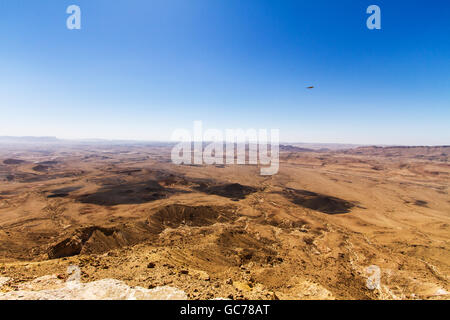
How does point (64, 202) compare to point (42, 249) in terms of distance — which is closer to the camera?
point (42, 249)

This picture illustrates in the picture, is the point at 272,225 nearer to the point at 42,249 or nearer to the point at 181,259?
the point at 181,259

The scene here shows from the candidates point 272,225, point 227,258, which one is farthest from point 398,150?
point 227,258

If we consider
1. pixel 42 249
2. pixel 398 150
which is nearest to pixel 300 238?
pixel 42 249
